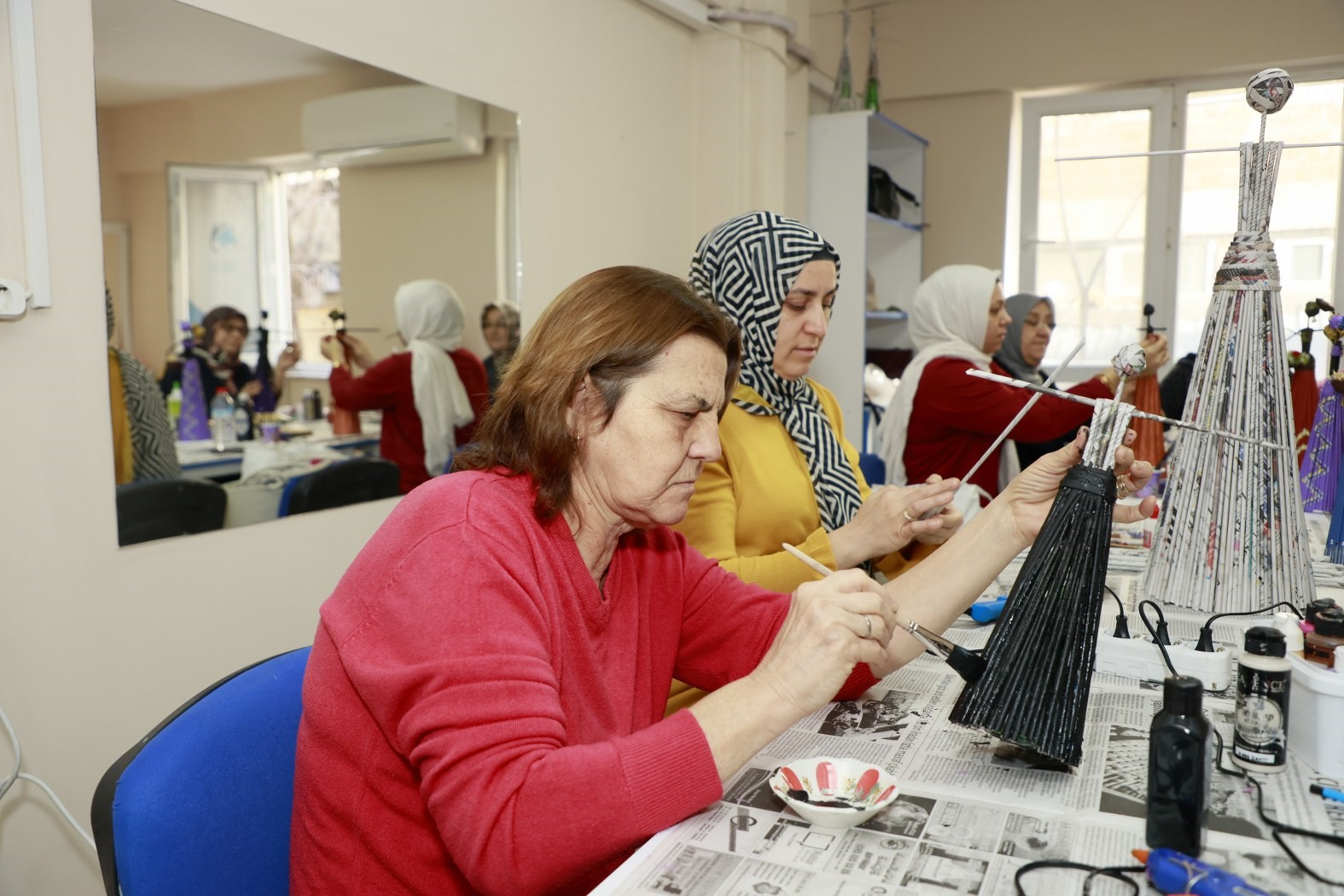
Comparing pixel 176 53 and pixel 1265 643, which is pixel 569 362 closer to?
pixel 1265 643

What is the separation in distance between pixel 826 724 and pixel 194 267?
4.83 ft

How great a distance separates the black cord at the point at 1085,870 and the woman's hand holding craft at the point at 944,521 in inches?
29.1

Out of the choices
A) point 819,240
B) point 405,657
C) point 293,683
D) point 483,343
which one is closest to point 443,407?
point 483,343

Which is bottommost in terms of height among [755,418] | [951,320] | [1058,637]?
[1058,637]

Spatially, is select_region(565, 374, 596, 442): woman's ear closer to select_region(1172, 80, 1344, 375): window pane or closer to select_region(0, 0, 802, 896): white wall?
select_region(0, 0, 802, 896): white wall

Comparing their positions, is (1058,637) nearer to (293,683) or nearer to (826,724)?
(826,724)

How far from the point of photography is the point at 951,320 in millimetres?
3064

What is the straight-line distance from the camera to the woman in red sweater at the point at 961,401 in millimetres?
2619

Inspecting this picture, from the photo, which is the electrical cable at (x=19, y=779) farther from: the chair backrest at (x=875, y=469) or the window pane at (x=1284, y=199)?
the window pane at (x=1284, y=199)

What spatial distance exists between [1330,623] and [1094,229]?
4.33 metres

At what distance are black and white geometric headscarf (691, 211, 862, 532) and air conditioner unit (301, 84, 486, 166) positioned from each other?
898mm

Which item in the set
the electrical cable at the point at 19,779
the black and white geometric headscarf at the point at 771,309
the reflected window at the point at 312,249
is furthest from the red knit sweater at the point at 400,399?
the electrical cable at the point at 19,779

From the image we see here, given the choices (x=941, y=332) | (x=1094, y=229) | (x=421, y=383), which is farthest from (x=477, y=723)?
(x=1094, y=229)

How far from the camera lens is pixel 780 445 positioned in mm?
1745
